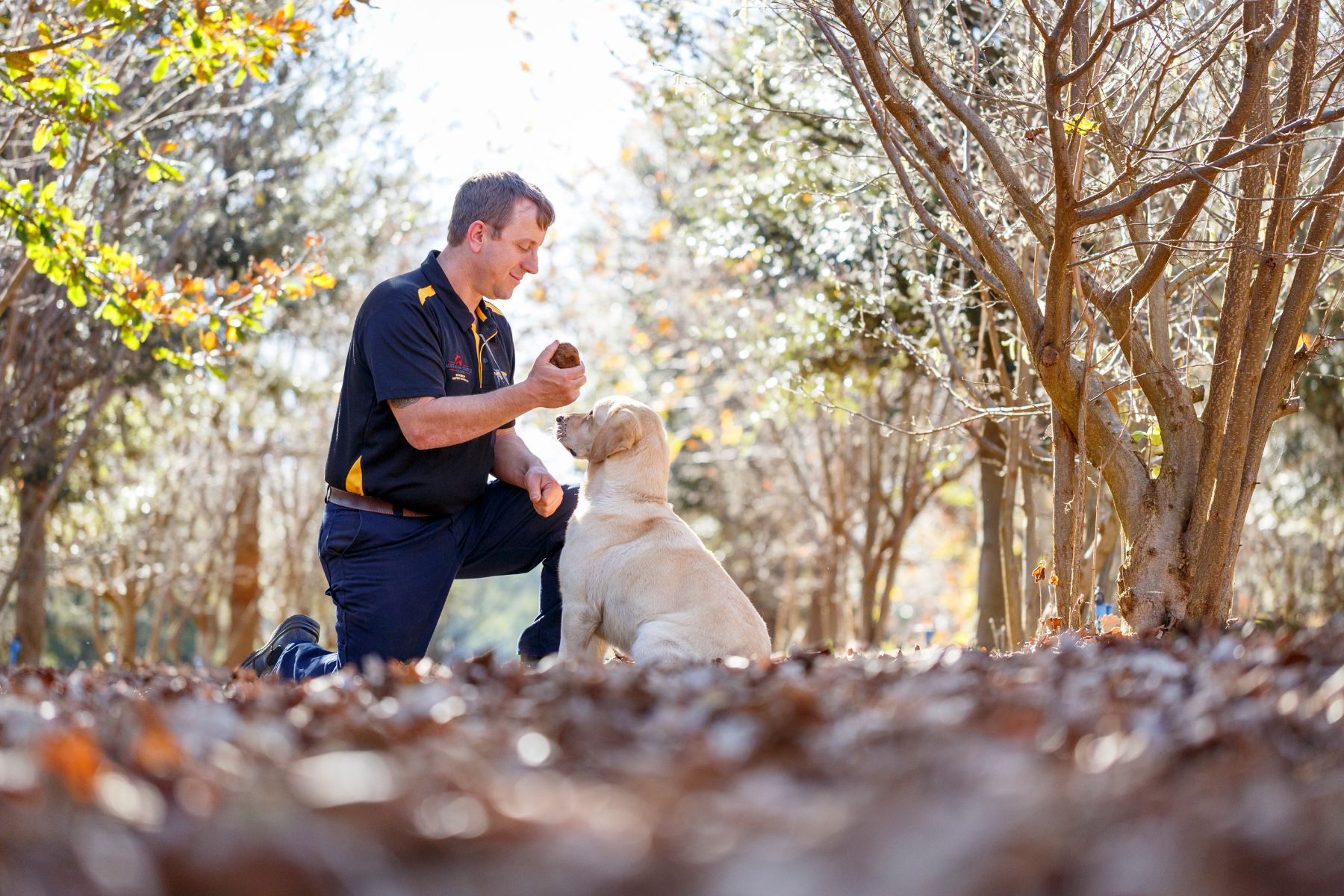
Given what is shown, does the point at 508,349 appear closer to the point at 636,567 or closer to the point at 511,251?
the point at 511,251

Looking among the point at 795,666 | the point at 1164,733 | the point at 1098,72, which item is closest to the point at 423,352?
the point at 795,666

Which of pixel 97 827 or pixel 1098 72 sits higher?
pixel 1098 72

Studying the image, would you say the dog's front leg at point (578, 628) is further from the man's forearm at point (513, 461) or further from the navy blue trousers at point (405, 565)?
the man's forearm at point (513, 461)

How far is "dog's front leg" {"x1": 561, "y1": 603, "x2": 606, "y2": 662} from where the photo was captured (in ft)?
17.5

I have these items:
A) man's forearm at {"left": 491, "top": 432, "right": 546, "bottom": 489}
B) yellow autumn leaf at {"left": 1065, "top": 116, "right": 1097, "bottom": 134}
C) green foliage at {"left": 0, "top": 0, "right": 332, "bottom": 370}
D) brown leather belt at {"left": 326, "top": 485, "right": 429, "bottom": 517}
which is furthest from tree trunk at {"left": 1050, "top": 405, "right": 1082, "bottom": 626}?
green foliage at {"left": 0, "top": 0, "right": 332, "bottom": 370}

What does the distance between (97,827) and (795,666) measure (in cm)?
208

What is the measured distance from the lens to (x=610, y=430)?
18.2 ft

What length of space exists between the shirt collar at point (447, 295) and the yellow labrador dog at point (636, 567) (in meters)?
0.66

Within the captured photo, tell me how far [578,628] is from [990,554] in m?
5.72

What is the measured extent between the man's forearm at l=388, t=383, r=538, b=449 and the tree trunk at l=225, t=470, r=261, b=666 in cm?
1469

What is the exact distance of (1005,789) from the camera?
4.58 feet

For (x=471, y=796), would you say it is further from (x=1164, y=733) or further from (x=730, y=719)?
(x=1164, y=733)

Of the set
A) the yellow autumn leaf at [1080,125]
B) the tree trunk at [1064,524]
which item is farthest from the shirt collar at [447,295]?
the yellow autumn leaf at [1080,125]

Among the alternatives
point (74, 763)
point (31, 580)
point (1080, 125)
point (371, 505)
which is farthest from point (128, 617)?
point (74, 763)
